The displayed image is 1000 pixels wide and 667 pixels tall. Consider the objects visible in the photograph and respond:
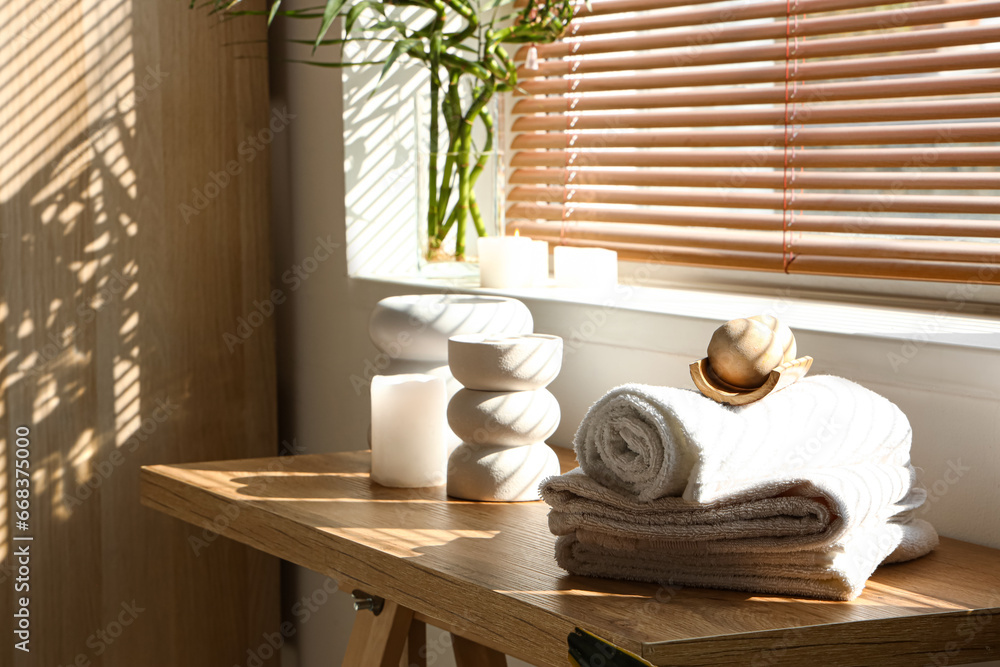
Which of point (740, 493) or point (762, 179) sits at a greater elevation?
point (762, 179)

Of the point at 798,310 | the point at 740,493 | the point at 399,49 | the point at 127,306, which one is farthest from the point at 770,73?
the point at 127,306

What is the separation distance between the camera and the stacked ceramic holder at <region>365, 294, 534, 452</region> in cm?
115

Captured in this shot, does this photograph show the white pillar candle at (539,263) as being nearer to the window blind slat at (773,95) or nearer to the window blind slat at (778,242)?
the window blind slat at (778,242)

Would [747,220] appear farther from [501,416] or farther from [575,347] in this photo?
[501,416]

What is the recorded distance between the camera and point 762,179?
1284mm

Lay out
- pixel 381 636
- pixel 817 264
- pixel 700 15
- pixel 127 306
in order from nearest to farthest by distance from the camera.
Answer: pixel 381 636 < pixel 817 264 < pixel 700 15 < pixel 127 306

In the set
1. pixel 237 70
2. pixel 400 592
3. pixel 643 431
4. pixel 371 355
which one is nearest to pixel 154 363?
pixel 371 355

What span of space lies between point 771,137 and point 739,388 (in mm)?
517

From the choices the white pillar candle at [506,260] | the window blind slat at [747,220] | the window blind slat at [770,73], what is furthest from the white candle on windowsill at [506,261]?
the window blind slat at [770,73]

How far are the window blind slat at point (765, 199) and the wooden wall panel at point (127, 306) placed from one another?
44 cm

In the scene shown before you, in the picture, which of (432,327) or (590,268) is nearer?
(432,327)

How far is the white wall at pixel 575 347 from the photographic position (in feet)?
3.02

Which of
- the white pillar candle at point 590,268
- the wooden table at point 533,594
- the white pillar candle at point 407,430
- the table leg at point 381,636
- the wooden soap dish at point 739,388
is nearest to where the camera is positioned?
the wooden table at point 533,594

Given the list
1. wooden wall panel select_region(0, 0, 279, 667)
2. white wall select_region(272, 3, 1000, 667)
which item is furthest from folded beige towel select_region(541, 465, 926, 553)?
wooden wall panel select_region(0, 0, 279, 667)
